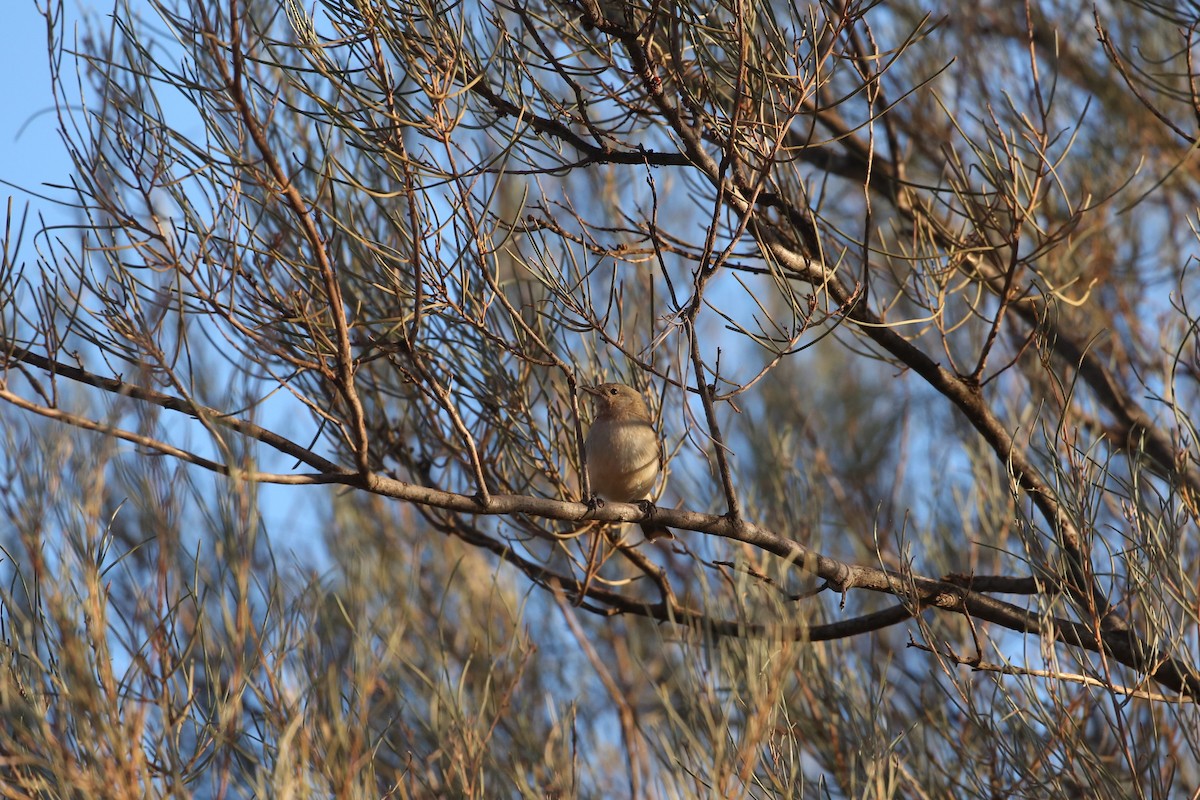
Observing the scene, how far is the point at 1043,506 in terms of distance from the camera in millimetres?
2895

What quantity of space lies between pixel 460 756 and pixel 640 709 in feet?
11.5

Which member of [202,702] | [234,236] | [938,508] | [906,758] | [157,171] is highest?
[938,508]

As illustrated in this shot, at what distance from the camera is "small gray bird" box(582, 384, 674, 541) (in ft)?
12.6

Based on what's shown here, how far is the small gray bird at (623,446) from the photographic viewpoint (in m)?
3.85

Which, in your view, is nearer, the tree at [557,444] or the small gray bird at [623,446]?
the tree at [557,444]

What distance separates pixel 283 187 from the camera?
6.44ft

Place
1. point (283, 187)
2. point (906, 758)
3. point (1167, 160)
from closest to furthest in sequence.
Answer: point (283, 187) < point (906, 758) < point (1167, 160)

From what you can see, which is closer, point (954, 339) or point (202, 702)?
point (202, 702)

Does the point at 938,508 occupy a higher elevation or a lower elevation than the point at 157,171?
higher

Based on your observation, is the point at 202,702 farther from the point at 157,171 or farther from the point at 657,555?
the point at 657,555

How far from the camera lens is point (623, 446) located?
400 centimetres

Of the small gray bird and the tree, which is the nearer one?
the tree

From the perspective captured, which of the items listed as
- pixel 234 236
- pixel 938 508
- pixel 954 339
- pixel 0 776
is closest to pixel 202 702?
pixel 0 776

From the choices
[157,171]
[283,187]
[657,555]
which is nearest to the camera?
[283,187]
